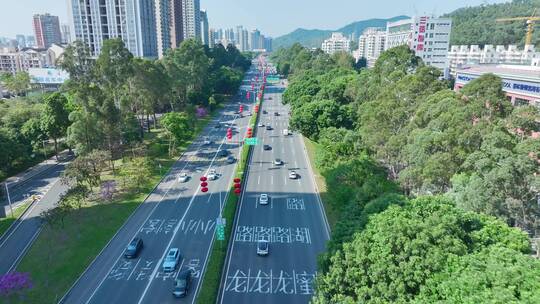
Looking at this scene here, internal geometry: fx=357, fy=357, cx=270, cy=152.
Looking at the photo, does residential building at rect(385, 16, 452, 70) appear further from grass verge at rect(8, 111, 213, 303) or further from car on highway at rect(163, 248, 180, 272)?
car on highway at rect(163, 248, 180, 272)

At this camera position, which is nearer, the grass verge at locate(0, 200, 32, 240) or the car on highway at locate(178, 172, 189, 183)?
the grass verge at locate(0, 200, 32, 240)

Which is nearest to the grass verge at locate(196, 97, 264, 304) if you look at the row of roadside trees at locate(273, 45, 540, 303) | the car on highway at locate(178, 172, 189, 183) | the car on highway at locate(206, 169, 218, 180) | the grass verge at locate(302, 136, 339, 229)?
the car on highway at locate(206, 169, 218, 180)

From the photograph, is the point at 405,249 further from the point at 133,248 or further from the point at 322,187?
the point at 322,187

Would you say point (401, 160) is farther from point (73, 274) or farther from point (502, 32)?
point (502, 32)

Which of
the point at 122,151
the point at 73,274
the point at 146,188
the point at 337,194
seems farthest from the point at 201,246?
the point at 122,151

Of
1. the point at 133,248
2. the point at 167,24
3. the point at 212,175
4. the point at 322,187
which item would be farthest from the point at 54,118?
the point at 167,24
